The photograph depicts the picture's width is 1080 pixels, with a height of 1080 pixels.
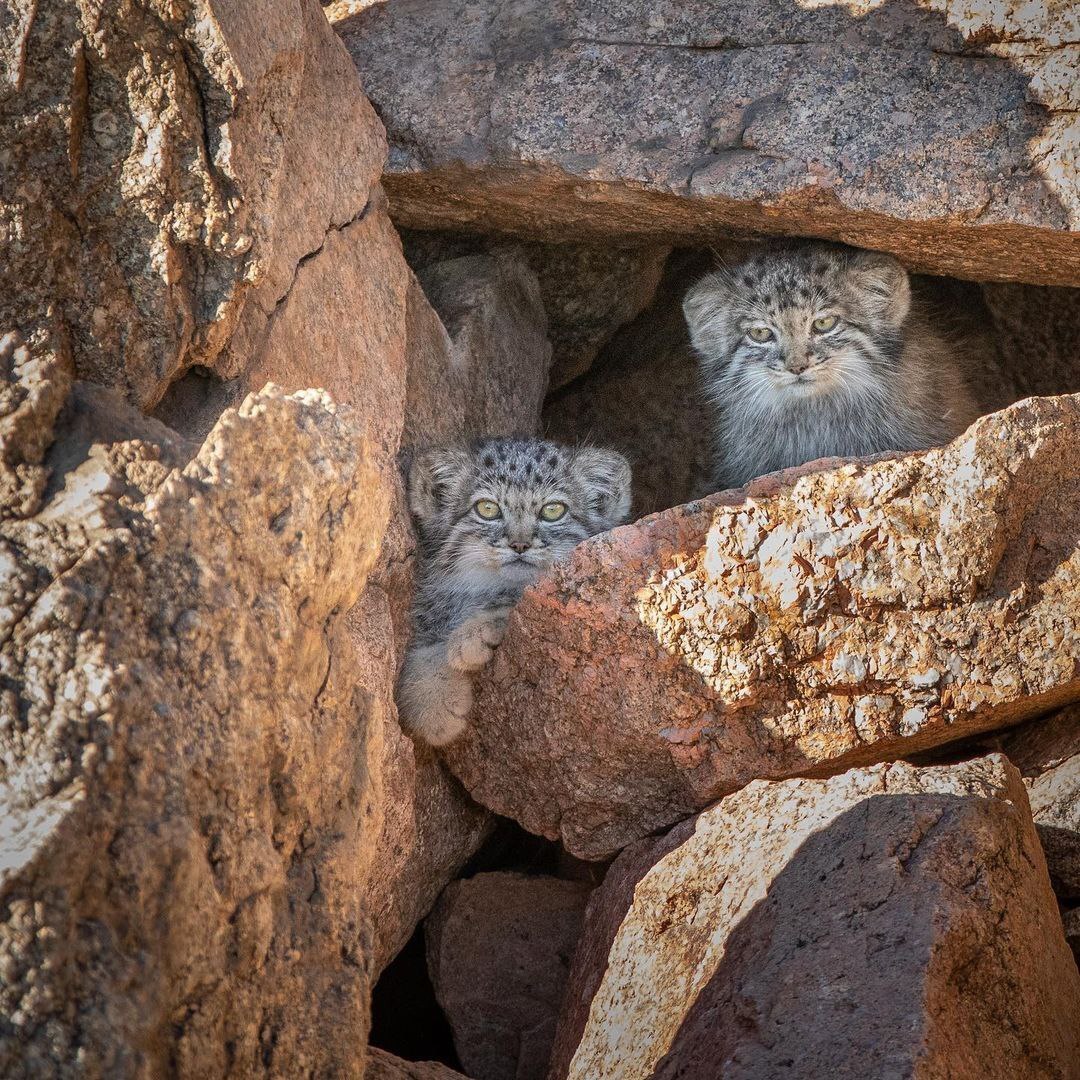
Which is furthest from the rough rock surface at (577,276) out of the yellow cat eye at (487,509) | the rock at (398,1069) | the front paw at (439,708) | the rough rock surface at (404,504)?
the rock at (398,1069)

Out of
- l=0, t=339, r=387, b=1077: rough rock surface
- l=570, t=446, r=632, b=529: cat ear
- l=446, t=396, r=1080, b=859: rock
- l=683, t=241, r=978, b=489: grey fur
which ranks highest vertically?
l=683, t=241, r=978, b=489: grey fur

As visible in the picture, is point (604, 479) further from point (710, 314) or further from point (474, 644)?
point (474, 644)

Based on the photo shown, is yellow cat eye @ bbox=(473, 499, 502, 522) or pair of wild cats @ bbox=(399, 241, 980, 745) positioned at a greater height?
pair of wild cats @ bbox=(399, 241, 980, 745)

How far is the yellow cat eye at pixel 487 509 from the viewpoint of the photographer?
4738mm

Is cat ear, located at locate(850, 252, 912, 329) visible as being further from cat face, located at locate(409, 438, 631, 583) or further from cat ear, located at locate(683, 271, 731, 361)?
cat face, located at locate(409, 438, 631, 583)

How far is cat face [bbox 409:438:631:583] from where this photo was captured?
466 cm

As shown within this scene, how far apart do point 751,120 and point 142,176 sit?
204 cm

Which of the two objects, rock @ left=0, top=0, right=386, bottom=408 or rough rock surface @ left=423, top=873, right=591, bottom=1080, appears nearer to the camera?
rock @ left=0, top=0, right=386, bottom=408

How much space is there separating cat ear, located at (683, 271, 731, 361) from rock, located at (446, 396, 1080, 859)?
1.62m

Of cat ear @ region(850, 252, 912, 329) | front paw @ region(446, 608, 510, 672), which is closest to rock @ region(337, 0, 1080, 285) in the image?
cat ear @ region(850, 252, 912, 329)

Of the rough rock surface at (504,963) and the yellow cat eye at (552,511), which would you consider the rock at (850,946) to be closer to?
the rough rock surface at (504,963)

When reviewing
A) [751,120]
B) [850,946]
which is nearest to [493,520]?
[751,120]

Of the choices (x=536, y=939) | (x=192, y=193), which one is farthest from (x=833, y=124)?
(x=536, y=939)

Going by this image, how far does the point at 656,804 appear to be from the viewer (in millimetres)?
3949
